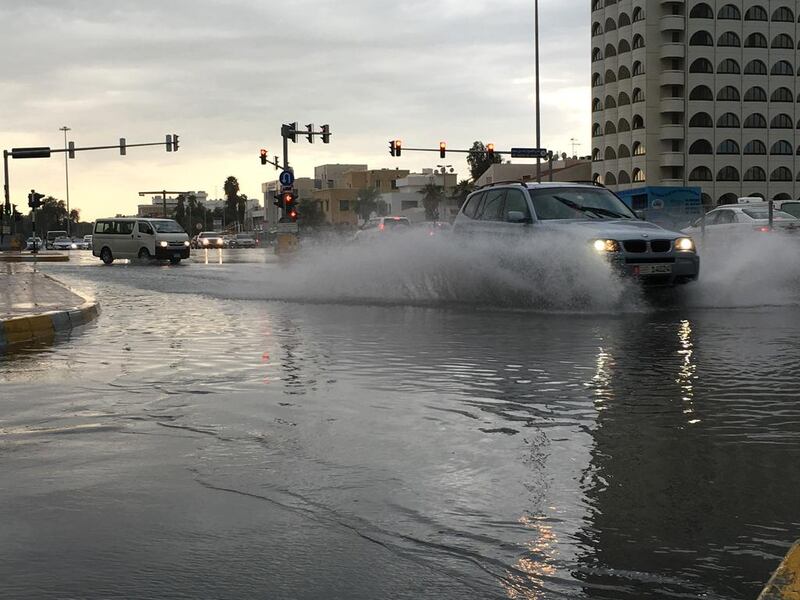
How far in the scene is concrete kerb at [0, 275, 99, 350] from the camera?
11.8 meters

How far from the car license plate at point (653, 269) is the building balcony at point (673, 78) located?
74.4m

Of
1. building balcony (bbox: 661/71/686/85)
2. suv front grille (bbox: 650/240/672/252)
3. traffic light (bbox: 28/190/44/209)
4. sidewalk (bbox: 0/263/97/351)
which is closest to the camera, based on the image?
sidewalk (bbox: 0/263/97/351)

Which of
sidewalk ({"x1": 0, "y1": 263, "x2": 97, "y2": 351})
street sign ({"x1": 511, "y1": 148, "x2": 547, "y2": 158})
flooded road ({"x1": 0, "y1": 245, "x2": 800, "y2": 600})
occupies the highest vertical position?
street sign ({"x1": 511, "y1": 148, "x2": 547, "y2": 158})

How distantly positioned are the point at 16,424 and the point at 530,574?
391 centimetres

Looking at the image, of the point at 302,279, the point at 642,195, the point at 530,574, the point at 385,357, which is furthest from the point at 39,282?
the point at 642,195

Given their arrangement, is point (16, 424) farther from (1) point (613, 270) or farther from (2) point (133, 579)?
(1) point (613, 270)

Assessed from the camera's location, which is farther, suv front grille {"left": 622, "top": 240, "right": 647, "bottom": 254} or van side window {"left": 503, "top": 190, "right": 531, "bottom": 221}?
van side window {"left": 503, "top": 190, "right": 531, "bottom": 221}

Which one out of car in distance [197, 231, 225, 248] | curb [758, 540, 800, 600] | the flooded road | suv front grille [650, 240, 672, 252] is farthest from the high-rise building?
curb [758, 540, 800, 600]

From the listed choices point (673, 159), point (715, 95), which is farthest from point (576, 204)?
point (715, 95)

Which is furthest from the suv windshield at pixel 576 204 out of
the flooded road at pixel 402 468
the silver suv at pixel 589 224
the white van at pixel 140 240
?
the white van at pixel 140 240

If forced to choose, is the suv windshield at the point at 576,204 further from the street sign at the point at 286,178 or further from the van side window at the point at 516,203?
the street sign at the point at 286,178

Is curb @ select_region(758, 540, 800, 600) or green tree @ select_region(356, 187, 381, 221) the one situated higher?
green tree @ select_region(356, 187, 381, 221)

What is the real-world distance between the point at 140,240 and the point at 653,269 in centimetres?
3159

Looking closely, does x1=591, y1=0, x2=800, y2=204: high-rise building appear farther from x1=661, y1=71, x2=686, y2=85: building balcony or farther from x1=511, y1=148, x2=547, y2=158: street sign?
x1=511, y1=148, x2=547, y2=158: street sign
